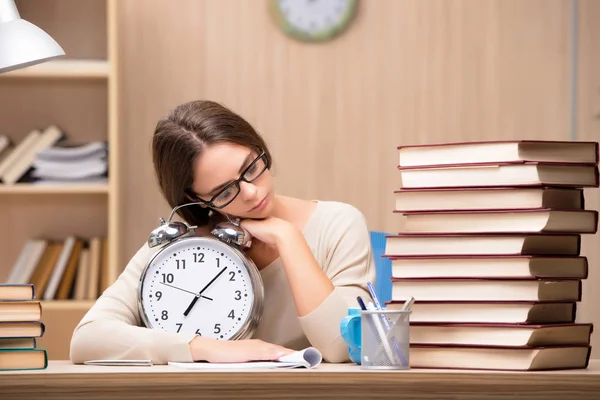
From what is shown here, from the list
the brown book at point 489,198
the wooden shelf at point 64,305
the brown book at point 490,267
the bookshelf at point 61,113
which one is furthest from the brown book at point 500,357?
the bookshelf at point 61,113

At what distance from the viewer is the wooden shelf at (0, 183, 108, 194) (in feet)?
11.2

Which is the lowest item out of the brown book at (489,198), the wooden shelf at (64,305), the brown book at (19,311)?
the wooden shelf at (64,305)

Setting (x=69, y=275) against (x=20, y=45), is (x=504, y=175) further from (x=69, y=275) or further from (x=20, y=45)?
(x=69, y=275)

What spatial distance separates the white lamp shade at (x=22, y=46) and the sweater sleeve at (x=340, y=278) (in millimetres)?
685

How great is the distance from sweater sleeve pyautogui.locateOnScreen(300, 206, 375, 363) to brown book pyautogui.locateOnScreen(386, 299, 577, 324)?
9.1 inches

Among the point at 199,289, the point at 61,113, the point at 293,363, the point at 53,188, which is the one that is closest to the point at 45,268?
the point at 53,188

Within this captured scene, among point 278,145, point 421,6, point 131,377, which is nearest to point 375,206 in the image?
point 278,145

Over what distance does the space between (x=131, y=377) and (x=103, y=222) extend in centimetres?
263

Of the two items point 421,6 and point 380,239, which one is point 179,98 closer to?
point 421,6

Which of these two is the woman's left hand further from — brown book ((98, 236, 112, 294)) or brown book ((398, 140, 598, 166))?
brown book ((98, 236, 112, 294))

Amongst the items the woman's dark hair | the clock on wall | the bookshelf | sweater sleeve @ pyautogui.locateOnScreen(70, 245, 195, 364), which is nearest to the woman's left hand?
the woman's dark hair

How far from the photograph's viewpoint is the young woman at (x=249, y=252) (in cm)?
150

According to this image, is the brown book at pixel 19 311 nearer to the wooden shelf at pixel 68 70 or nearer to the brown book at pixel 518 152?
the brown book at pixel 518 152

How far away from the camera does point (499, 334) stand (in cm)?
125
